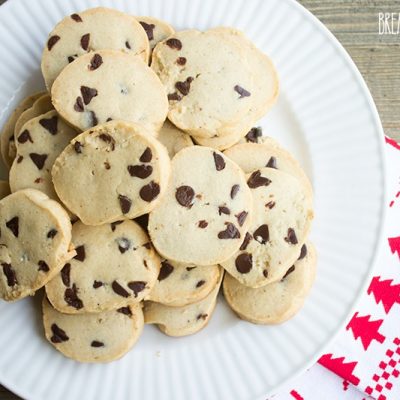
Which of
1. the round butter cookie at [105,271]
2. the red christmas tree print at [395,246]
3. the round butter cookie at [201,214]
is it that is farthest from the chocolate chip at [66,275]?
the red christmas tree print at [395,246]

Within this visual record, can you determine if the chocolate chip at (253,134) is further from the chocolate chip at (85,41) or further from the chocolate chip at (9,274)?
the chocolate chip at (9,274)

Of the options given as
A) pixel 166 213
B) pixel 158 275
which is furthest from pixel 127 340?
pixel 166 213

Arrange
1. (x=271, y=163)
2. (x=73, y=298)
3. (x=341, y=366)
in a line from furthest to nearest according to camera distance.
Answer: (x=341, y=366), (x=271, y=163), (x=73, y=298)

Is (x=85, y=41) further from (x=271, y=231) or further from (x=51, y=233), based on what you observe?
(x=271, y=231)

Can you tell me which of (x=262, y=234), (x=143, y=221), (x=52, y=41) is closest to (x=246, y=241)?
(x=262, y=234)

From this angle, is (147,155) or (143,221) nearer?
(147,155)

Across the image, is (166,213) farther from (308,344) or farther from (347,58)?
(347,58)
